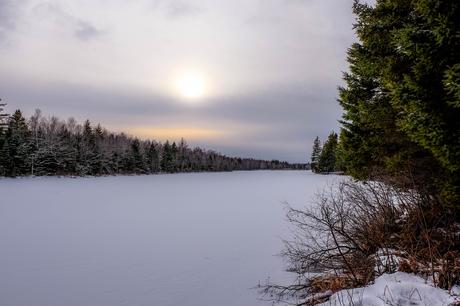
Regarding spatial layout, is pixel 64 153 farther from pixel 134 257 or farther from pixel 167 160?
pixel 134 257

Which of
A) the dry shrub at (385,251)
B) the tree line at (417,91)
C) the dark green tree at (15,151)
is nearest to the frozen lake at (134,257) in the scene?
the dry shrub at (385,251)

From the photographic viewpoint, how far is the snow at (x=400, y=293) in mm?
4621

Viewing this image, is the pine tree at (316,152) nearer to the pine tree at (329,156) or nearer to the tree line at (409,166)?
the pine tree at (329,156)

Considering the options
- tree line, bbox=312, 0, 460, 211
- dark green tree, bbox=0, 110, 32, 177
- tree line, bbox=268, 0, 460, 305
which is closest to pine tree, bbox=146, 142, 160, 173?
dark green tree, bbox=0, 110, 32, 177

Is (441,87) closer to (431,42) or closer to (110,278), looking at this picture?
(431,42)

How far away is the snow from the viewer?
4.62 m

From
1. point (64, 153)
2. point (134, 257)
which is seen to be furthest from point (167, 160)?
point (134, 257)

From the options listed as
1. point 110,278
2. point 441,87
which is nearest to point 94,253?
point 110,278

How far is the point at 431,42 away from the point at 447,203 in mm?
2953

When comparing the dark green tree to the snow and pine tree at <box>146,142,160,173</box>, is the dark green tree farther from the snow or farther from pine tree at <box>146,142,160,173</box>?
the snow

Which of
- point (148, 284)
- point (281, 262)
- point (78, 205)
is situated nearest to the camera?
point (148, 284)

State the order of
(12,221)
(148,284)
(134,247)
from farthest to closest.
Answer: (12,221), (134,247), (148,284)

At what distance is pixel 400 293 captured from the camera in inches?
195

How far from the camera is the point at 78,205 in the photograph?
20.4 m
